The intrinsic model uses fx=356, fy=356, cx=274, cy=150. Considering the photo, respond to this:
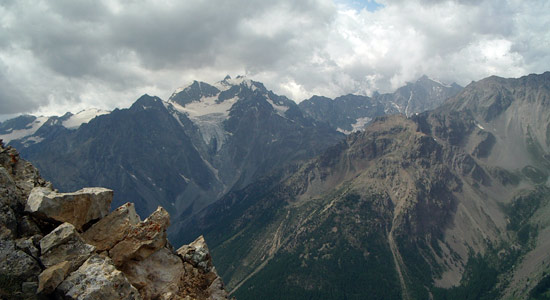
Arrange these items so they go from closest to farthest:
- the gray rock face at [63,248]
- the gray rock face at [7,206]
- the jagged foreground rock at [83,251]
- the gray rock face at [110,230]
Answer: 1. the jagged foreground rock at [83,251]
2. the gray rock face at [7,206]
3. the gray rock face at [63,248]
4. the gray rock face at [110,230]

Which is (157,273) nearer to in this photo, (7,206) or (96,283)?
(96,283)

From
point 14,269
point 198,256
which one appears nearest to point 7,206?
point 14,269

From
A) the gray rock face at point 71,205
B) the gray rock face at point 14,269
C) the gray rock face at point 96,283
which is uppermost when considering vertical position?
the gray rock face at point 71,205

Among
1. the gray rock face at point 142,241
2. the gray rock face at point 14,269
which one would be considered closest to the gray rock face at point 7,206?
the gray rock face at point 14,269

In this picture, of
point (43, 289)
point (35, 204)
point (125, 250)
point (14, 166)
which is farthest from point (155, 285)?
point (14, 166)

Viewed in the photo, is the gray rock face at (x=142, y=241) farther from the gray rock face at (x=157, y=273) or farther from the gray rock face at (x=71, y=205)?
the gray rock face at (x=71, y=205)

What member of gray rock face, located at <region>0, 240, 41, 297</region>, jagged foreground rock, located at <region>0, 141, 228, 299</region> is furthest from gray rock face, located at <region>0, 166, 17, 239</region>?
gray rock face, located at <region>0, 240, 41, 297</region>

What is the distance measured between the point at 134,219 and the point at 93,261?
7542 millimetres

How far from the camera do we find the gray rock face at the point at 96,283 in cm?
2250

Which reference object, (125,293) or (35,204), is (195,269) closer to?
(125,293)

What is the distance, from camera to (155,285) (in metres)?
29.0

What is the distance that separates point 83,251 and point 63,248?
4.14ft

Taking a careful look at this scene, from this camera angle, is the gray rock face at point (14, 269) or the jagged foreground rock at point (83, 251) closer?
the gray rock face at point (14, 269)

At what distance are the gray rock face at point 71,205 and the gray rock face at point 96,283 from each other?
503 centimetres
